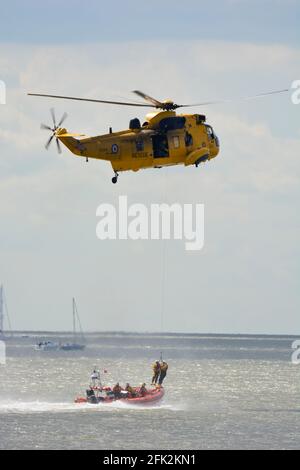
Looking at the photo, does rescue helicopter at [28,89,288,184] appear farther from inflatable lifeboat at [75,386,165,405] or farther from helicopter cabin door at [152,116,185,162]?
inflatable lifeboat at [75,386,165,405]

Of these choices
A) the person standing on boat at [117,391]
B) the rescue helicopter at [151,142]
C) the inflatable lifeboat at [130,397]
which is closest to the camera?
the rescue helicopter at [151,142]

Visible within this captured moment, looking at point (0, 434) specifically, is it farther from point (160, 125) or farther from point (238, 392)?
point (238, 392)

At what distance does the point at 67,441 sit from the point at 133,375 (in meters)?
74.3

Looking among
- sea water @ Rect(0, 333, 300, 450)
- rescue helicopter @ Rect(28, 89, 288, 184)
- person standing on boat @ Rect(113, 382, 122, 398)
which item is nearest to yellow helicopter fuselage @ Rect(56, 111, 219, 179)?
rescue helicopter @ Rect(28, 89, 288, 184)

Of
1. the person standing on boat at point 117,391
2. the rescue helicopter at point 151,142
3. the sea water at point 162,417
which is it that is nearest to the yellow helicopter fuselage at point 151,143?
the rescue helicopter at point 151,142

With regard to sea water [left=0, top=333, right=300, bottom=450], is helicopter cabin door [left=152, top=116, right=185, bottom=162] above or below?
above

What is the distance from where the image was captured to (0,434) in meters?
89.4

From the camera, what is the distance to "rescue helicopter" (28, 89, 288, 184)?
232 feet

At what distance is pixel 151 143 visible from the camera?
71375 mm

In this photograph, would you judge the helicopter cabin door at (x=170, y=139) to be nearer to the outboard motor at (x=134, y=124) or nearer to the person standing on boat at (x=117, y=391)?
the outboard motor at (x=134, y=124)

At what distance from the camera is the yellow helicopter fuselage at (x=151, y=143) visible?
70.6 metres

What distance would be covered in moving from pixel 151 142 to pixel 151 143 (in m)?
0.05

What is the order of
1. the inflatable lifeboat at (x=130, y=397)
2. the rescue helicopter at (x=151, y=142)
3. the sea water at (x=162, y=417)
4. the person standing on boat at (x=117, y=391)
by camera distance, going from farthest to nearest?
1. the inflatable lifeboat at (x=130, y=397)
2. the person standing on boat at (x=117, y=391)
3. the sea water at (x=162, y=417)
4. the rescue helicopter at (x=151, y=142)
